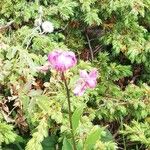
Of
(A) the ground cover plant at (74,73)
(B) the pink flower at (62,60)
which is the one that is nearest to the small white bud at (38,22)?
(A) the ground cover plant at (74,73)

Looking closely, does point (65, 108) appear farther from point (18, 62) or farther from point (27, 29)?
point (27, 29)

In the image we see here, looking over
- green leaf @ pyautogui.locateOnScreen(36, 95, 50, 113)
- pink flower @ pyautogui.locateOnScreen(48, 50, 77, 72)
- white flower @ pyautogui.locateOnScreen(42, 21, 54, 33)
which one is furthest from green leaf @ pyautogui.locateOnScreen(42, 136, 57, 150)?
pink flower @ pyautogui.locateOnScreen(48, 50, 77, 72)

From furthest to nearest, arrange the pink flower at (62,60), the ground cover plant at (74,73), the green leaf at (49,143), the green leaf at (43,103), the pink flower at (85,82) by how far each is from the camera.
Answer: the green leaf at (49,143) → the ground cover plant at (74,73) → the green leaf at (43,103) → the pink flower at (85,82) → the pink flower at (62,60)

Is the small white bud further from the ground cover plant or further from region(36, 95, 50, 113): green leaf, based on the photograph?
region(36, 95, 50, 113): green leaf

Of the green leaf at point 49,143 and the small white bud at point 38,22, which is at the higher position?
the small white bud at point 38,22

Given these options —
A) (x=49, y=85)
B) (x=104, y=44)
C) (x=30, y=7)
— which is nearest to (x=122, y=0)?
(x=104, y=44)

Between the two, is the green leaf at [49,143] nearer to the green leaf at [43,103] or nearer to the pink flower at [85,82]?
the green leaf at [43,103]

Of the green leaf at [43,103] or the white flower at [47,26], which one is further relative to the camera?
the white flower at [47,26]

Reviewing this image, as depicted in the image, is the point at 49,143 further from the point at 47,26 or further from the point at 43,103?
the point at 47,26
